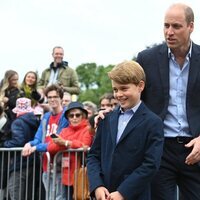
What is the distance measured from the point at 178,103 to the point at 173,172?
22.5 inches

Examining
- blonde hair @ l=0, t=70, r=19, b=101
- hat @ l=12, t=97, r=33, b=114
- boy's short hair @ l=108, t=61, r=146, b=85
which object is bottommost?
hat @ l=12, t=97, r=33, b=114

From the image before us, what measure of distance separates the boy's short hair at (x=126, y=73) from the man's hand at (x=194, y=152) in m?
0.68

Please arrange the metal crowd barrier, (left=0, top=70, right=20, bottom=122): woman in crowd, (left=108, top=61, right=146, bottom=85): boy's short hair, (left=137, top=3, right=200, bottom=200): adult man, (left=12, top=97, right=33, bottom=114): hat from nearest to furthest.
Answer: (left=108, top=61, right=146, bottom=85): boy's short hair < (left=137, top=3, right=200, bottom=200): adult man < the metal crowd barrier < (left=12, top=97, right=33, bottom=114): hat < (left=0, top=70, right=20, bottom=122): woman in crowd

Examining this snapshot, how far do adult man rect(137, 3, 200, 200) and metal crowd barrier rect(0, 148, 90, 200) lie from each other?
95.0 inches

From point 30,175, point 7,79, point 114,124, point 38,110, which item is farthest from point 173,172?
point 7,79

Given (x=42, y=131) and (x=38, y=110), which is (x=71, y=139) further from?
(x=38, y=110)

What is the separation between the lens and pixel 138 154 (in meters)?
3.78

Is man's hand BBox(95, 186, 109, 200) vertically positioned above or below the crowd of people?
below

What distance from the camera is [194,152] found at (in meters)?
4.01

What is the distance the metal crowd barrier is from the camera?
6523 mm

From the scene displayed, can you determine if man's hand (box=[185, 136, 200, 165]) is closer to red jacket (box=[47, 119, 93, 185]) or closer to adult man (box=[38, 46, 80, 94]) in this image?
red jacket (box=[47, 119, 93, 185])

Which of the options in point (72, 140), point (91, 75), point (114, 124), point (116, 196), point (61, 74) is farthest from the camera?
point (91, 75)

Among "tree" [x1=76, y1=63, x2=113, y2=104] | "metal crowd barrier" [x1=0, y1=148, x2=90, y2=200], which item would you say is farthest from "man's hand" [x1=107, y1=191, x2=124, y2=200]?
"tree" [x1=76, y1=63, x2=113, y2=104]

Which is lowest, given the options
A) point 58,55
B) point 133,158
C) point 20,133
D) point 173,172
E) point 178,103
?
point 20,133
